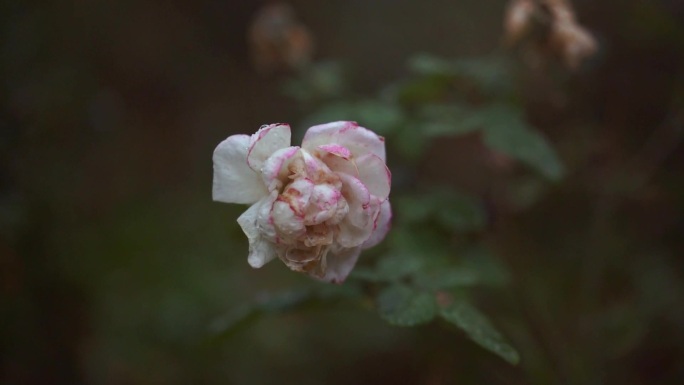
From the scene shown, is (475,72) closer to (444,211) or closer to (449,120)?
(449,120)

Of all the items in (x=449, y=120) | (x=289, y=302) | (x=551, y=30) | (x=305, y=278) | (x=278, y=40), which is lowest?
(x=305, y=278)

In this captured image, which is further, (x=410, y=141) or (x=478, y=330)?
(x=410, y=141)

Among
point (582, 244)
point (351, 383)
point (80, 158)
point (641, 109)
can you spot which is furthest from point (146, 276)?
point (641, 109)

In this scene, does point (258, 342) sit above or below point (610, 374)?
below

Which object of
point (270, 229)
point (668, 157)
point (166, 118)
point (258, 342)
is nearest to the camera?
point (270, 229)

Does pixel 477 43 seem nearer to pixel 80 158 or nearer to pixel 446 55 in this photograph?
pixel 446 55

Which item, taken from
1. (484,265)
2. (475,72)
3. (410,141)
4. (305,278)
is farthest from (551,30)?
(305,278)
